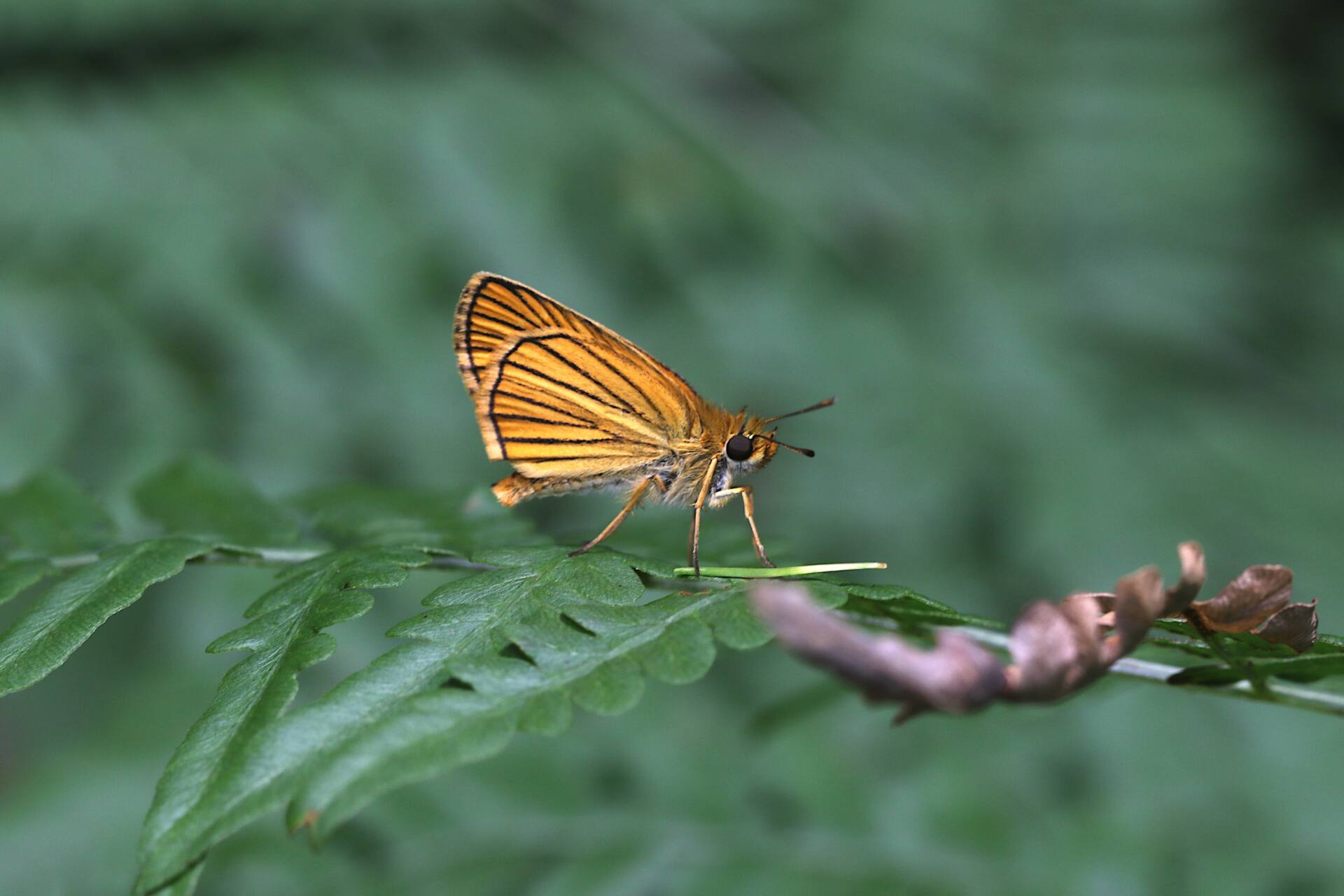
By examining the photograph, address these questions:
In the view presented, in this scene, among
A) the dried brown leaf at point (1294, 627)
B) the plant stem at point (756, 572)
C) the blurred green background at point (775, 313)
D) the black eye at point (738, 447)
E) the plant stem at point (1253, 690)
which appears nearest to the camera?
the dried brown leaf at point (1294, 627)

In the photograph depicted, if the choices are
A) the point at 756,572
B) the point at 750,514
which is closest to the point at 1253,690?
the point at 756,572

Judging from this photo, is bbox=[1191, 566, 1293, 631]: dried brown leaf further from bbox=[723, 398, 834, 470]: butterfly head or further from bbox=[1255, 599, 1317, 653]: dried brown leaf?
bbox=[723, 398, 834, 470]: butterfly head

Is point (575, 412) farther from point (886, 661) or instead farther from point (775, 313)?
point (775, 313)

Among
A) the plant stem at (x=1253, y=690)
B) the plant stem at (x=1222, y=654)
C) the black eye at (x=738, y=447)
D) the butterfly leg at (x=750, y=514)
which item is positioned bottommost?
the plant stem at (x=1253, y=690)

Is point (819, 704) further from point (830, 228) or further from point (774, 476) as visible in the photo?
point (830, 228)

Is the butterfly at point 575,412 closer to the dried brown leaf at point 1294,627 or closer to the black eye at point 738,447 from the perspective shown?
the black eye at point 738,447

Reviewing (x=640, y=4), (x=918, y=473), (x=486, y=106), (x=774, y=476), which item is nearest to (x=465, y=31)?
(x=486, y=106)

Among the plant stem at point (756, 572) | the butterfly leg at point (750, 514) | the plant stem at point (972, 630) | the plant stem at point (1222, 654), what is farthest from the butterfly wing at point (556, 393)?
the plant stem at point (1222, 654)
